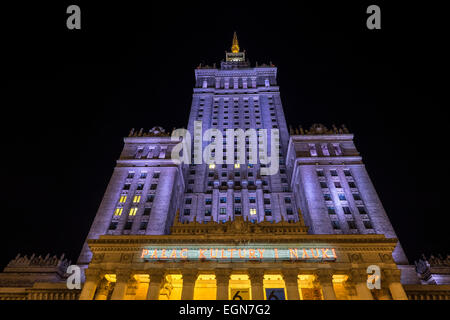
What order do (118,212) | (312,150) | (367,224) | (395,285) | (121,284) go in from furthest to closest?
(312,150)
(118,212)
(367,224)
(121,284)
(395,285)

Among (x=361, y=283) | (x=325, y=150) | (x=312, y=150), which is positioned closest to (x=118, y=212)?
(x=361, y=283)

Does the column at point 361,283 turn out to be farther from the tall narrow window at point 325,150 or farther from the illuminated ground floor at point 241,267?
the tall narrow window at point 325,150

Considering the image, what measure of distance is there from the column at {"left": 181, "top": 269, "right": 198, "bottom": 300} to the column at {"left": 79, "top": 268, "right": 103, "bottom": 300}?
9.30 metres

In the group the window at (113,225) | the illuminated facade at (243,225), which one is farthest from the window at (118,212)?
the window at (113,225)

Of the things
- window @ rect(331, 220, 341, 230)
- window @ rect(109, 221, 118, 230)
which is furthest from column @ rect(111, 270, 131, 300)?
window @ rect(331, 220, 341, 230)

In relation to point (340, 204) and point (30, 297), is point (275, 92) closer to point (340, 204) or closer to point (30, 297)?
point (340, 204)

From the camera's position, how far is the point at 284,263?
3588 cm

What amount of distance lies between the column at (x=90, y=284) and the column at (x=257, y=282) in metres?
16.4

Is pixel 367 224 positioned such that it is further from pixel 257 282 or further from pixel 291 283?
pixel 257 282

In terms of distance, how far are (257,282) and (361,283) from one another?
10.8 metres

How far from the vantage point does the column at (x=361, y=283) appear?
32688 millimetres

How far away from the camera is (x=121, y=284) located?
34312mm

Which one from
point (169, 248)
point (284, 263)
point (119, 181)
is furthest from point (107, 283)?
point (119, 181)

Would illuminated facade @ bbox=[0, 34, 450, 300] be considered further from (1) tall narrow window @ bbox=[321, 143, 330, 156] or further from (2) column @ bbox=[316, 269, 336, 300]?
(1) tall narrow window @ bbox=[321, 143, 330, 156]
